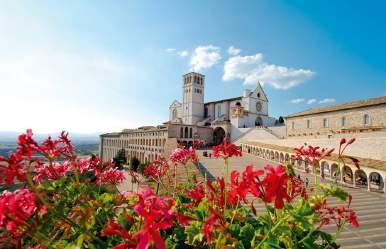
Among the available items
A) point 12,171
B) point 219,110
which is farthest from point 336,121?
point 219,110

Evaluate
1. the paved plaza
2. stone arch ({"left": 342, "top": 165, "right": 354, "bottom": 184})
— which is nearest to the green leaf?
the paved plaza

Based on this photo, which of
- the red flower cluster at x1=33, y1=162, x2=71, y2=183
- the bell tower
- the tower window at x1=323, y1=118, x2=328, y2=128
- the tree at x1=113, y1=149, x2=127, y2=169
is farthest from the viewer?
the bell tower

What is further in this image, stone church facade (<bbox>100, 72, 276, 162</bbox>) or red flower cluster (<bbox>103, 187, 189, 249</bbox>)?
stone church facade (<bbox>100, 72, 276, 162</bbox>)

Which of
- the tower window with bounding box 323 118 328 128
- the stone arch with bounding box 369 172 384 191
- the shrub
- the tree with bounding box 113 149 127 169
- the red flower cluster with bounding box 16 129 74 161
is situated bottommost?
the tree with bounding box 113 149 127 169

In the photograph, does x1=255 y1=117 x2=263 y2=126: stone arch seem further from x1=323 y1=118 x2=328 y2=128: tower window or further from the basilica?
x1=323 y1=118 x2=328 y2=128: tower window

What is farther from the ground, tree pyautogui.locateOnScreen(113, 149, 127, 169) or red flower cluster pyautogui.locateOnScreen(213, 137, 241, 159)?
red flower cluster pyautogui.locateOnScreen(213, 137, 241, 159)

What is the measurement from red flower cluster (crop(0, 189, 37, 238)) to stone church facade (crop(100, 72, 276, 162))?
30.9 meters

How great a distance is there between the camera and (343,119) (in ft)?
86.0

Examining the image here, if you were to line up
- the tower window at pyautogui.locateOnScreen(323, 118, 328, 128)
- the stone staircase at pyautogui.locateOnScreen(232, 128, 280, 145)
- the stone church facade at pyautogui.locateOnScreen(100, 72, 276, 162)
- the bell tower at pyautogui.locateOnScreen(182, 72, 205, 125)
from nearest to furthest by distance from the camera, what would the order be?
1. the tower window at pyautogui.locateOnScreen(323, 118, 328, 128)
2. the stone staircase at pyautogui.locateOnScreen(232, 128, 280, 145)
3. the stone church facade at pyautogui.locateOnScreen(100, 72, 276, 162)
4. the bell tower at pyautogui.locateOnScreen(182, 72, 205, 125)

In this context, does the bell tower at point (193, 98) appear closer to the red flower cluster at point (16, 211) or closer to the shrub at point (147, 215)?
the shrub at point (147, 215)

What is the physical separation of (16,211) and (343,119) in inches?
1241

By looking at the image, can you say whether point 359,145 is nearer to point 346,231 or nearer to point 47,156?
point 346,231

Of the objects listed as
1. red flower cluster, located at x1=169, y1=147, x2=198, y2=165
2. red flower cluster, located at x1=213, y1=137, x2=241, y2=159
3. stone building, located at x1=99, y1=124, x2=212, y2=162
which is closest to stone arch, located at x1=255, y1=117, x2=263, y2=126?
stone building, located at x1=99, y1=124, x2=212, y2=162

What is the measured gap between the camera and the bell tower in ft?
216
